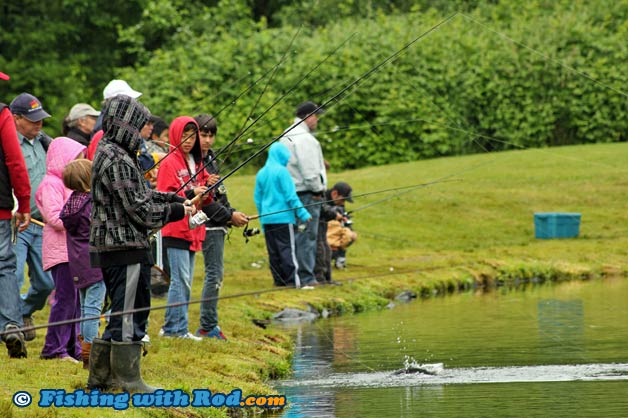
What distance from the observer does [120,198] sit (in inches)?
291

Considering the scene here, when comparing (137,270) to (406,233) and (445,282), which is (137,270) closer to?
(445,282)

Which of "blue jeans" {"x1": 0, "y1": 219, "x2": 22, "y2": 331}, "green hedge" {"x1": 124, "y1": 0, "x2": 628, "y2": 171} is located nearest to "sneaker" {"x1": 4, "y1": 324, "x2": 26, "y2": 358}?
"blue jeans" {"x1": 0, "y1": 219, "x2": 22, "y2": 331}

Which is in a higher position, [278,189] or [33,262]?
[278,189]

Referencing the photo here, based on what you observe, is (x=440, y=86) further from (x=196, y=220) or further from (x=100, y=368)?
(x=100, y=368)

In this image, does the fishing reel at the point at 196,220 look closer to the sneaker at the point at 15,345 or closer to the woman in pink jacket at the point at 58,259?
the woman in pink jacket at the point at 58,259

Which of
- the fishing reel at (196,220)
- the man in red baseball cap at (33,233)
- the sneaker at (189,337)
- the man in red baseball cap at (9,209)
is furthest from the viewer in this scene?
the sneaker at (189,337)

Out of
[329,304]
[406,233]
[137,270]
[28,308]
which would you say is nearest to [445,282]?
[329,304]

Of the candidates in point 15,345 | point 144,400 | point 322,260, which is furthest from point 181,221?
point 322,260

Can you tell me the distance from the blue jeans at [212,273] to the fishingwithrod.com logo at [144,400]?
234cm

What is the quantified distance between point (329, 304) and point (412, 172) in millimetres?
12263

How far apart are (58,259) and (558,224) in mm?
13078

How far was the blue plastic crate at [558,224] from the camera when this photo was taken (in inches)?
813

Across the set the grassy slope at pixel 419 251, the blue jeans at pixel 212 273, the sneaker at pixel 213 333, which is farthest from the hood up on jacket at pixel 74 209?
the sneaker at pixel 213 333

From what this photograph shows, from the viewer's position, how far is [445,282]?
1620 cm
